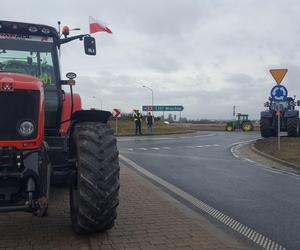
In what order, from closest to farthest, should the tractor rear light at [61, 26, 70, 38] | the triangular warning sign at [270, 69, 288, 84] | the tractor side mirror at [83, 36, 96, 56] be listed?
the tractor side mirror at [83, 36, 96, 56] < the tractor rear light at [61, 26, 70, 38] < the triangular warning sign at [270, 69, 288, 84]

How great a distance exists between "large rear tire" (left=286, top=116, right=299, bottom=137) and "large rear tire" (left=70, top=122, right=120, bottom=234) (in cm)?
2514

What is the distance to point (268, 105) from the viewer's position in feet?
106

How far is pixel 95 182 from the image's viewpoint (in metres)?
6.14

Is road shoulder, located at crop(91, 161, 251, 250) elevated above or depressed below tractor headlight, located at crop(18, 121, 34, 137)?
below

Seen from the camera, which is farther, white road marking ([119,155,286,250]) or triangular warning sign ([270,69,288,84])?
triangular warning sign ([270,69,288,84])

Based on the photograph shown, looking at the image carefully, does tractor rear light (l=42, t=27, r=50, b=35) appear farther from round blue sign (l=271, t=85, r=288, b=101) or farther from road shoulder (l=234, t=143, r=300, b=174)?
round blue sign (l=271, t=85, r=288, b=101)

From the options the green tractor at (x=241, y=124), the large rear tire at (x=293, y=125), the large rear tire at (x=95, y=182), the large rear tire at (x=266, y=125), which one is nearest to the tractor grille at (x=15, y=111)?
the large rear tire at (x=95, y=182)

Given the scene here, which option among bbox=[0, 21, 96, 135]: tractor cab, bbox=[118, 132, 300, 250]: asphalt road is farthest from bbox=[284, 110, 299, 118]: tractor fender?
bbox=[0, 21, 96, 135]: tractor cab

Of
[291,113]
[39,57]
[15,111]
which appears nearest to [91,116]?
[15,111]

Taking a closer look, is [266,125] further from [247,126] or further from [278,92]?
[247,126]

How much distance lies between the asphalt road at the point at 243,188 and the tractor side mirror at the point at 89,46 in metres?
3.53

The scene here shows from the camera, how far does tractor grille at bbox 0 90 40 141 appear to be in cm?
588

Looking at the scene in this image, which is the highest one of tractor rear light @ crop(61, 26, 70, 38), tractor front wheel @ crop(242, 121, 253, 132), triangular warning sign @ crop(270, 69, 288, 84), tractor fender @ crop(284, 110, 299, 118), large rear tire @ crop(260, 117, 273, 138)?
triangular warning sign @ crop(270, 69, 288, 84)

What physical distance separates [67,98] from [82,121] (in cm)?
178
